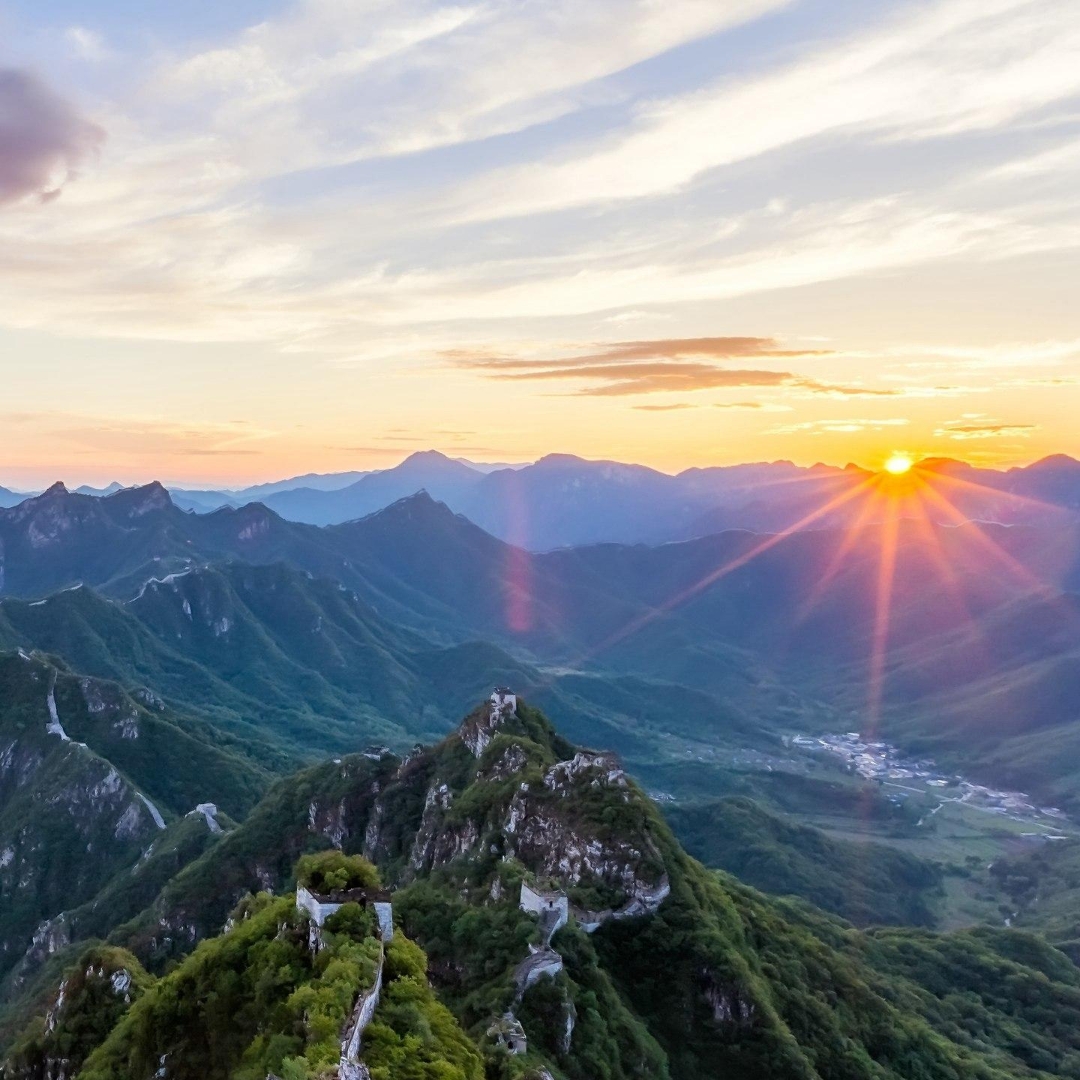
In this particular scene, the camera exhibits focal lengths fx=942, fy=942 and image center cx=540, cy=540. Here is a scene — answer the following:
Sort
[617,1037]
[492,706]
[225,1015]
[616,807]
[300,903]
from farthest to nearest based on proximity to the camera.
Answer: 1. [492,706]
2. [616,807]
3. [617,1037]
4. [300,903]
5. [225,1015]

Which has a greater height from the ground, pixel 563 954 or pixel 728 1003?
pixel 563 954

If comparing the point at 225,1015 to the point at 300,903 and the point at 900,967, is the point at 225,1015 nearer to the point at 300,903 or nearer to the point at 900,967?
the point at 300,903

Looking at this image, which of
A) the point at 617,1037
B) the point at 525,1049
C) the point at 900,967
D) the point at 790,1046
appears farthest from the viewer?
the point at 900,967

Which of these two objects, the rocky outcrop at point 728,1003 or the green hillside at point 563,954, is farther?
the rocky outcrop at point 728,1003

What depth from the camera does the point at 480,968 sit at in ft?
206

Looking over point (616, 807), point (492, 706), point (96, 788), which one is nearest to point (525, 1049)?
point (616, 807)

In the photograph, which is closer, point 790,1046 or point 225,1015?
point 225,1015

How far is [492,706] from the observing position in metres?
118

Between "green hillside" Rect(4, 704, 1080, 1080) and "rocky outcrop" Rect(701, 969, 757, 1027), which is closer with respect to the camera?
"green hillside" Rect(4, 704, 1080, 1080)

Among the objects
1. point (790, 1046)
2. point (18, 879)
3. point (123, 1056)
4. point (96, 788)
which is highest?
point (123, 1056)

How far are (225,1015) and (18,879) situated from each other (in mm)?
162198

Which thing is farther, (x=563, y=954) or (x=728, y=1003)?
(x=728, y=1003)

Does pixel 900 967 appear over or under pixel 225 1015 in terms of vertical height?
under

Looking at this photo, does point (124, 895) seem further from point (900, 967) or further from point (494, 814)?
point (900, 967)
